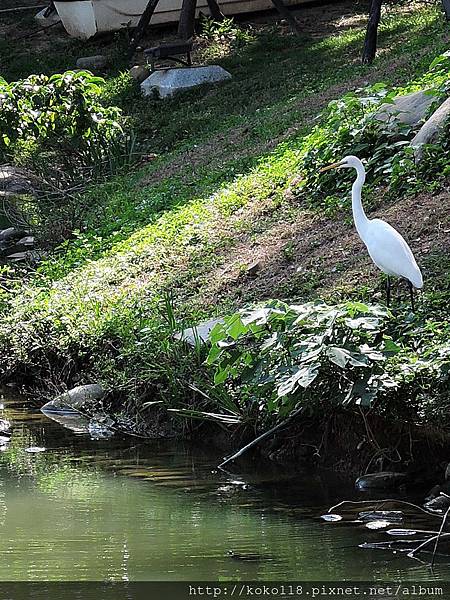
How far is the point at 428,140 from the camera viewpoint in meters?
9.99

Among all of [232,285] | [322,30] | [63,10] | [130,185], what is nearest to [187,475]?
[232,285]

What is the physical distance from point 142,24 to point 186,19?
0.76m

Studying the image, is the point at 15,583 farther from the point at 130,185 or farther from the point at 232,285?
the point at 130,185

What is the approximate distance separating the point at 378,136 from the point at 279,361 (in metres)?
4.32

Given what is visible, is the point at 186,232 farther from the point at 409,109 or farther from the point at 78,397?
the point at 78,397

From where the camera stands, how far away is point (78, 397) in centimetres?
872

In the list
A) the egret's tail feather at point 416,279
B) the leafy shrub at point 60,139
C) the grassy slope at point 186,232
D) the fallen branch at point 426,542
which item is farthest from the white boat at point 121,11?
the fallen branch at point 426,542

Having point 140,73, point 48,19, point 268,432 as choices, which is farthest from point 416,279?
point 48,19

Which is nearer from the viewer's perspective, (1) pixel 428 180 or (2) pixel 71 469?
(2) pixel 71 469

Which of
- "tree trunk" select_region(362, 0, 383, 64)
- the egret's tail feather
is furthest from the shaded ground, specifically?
"tree trunk" select_region(362, 0, 383, 64)

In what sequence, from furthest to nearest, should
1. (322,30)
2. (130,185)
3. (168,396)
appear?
(322,30), (130,185), (168,396)

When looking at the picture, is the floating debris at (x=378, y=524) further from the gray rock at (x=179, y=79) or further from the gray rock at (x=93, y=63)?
the gray rock at (x=93, y=63)

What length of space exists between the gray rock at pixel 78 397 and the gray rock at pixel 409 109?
3.95 meters

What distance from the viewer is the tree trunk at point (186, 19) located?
19375mm
